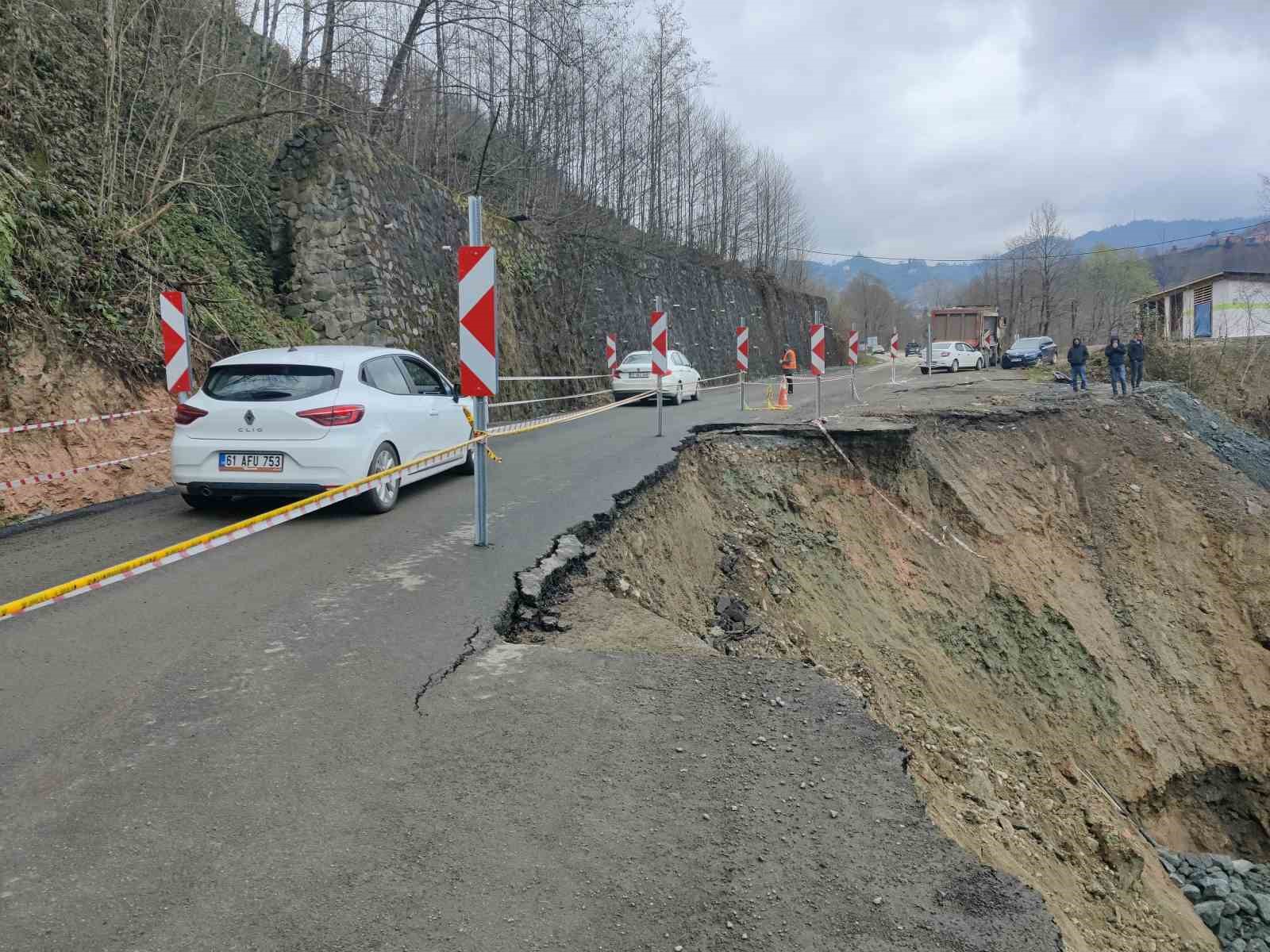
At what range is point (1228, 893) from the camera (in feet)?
29.8

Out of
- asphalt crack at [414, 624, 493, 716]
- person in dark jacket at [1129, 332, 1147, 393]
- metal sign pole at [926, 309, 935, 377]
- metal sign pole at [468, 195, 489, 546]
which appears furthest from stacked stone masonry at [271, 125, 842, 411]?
person in dark jacket at [1129, 332, 1147, 393]

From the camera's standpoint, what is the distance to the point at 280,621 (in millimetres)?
5297

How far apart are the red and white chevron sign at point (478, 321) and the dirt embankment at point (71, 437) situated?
511 centimetres

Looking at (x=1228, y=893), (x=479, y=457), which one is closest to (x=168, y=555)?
(x=479, y=457)

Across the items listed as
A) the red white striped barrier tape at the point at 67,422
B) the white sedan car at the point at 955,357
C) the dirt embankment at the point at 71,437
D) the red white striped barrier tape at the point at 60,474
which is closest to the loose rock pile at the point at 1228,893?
the red white striped barrier tape at the point at 60,474

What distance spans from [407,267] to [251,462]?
962cm

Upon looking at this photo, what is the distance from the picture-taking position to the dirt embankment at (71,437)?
8.91 metres

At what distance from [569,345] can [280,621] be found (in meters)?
20.2

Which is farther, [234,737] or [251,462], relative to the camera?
[251,462]

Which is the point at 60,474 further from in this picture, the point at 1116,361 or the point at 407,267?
the point at 1116,361

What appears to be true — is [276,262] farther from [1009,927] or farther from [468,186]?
[1009,927]

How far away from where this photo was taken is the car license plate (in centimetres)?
781

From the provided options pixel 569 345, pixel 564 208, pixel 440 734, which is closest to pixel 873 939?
pixel 440 734

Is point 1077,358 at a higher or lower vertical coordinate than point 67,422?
higher
